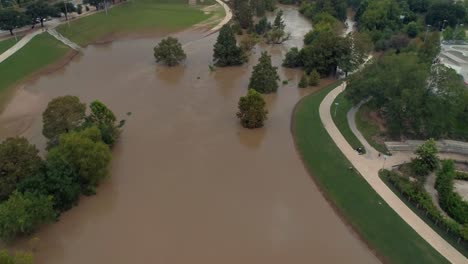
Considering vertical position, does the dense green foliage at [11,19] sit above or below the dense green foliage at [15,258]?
above

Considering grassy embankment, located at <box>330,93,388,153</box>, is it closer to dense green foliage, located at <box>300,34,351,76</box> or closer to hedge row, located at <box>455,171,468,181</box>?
hedge row, located at <box>455,171,468,181</box>

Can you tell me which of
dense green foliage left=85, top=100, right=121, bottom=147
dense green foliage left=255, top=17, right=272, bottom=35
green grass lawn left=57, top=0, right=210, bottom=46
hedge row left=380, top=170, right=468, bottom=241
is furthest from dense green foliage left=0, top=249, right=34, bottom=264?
dense green foliage left=255, top=17, right=272, bottom=35

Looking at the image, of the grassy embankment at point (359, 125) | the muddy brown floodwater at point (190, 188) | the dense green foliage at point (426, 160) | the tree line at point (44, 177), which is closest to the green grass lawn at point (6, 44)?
the muddy brown floodwater at point (190, 188)

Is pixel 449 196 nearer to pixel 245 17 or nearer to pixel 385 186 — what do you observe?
pixel 385 186

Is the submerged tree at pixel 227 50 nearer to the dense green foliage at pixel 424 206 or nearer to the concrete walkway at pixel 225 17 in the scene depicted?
the concrete walkway at pixel 225 17

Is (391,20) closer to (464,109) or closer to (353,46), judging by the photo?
(353,46)

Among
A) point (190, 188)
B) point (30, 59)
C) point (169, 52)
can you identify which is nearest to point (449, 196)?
point (190, 188)

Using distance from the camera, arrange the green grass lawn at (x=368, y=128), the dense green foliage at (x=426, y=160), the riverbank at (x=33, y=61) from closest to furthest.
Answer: the dense green foliage at (x=426, y=160) → the green grass lawn at (x=368, y=128) → the riverbank at (x=33, y=61)
